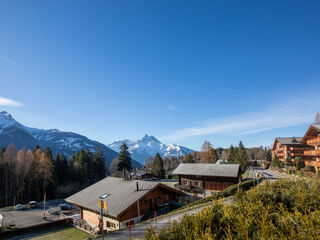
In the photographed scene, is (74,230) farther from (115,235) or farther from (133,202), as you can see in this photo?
(115,235)

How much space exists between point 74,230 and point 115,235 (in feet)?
44.8

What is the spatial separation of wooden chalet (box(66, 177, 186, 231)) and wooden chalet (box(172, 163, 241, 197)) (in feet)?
46.8

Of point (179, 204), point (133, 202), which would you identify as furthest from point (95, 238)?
point (179, 204)

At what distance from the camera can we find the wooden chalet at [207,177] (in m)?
37.8

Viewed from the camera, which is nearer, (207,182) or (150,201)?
(150,201)

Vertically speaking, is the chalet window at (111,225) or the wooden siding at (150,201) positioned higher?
the wooden siding at (150,201)

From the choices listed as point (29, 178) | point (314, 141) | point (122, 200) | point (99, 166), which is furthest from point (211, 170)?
point (99, 166)

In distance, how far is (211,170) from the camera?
133ft

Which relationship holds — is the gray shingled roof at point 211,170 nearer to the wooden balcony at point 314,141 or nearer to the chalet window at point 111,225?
the wooden balcony at point 314,141

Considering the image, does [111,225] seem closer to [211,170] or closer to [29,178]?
[211,170]

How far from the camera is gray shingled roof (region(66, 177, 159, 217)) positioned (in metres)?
20.3

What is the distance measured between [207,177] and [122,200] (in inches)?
978

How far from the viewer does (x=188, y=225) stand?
19.6 ft

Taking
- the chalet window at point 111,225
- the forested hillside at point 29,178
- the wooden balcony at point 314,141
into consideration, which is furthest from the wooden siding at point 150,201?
the forested hillside at point 29,178
